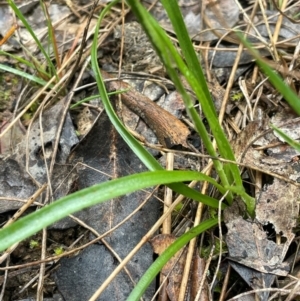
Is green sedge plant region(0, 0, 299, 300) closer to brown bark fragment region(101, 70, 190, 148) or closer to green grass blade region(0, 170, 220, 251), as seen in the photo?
green grass blade region(0, 170, 220, 251)

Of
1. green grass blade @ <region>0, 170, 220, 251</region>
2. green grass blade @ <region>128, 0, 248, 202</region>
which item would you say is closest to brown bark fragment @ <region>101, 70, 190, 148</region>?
green grass blade @ <region>128, 0, 248, 202</region>

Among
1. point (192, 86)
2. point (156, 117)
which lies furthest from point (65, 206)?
point (156, 117)

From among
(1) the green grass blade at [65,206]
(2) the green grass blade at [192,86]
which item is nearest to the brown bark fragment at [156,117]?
(2) the green grass blade at [192,86]

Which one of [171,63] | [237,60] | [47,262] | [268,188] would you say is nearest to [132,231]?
[47,262]

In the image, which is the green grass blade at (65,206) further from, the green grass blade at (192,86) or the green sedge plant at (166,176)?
the green grass blade at (192,86)

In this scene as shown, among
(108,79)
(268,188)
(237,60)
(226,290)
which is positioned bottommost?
(226,290)

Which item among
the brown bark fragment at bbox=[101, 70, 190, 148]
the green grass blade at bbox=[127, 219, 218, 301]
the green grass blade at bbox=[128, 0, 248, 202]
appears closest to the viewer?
the green grass blade at bbox=[128, 0, 248, 202]

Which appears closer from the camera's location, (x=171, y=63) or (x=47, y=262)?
(x=171, y=63)

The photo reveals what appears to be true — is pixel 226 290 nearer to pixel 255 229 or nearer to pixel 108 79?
pixel 255 229
